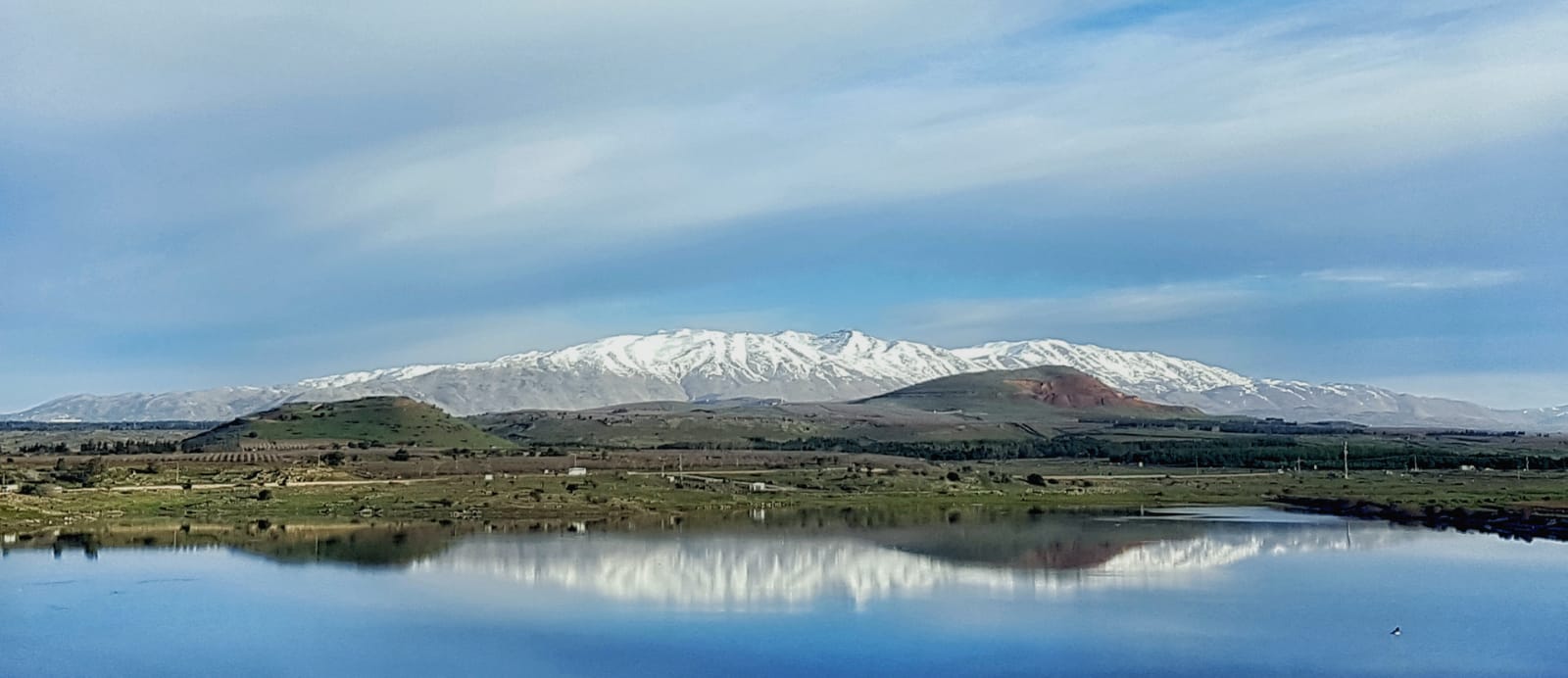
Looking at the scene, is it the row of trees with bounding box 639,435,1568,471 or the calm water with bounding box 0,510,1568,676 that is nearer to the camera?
the calm water with bounding box 0,510,1568,676

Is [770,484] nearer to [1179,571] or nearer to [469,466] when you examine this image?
[469,466]

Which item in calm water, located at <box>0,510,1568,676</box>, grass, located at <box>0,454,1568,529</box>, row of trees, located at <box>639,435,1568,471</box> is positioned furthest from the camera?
row of trees, located at <box>639,435,1568,471</box>

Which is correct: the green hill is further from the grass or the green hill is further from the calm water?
the calm water

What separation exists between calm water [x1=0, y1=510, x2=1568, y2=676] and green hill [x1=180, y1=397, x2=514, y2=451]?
7498 centimetres

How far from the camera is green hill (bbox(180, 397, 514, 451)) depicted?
144m

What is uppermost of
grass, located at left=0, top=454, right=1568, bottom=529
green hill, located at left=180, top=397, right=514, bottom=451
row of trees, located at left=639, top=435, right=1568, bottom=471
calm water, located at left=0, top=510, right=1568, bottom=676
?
green hill, located at left=180, top=397, right=514, bottom=451

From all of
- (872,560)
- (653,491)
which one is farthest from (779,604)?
(653,491)

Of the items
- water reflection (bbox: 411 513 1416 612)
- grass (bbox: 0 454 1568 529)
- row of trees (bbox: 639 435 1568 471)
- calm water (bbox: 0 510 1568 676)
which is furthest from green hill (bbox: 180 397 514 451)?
water reflection (bbox: 411 513 1416 612)

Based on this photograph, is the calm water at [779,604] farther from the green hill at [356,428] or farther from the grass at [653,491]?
the green hill at [356,428]

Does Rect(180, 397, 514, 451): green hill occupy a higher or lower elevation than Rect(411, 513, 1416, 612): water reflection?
higher

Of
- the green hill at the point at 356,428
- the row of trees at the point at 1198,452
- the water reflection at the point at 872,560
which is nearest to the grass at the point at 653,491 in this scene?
the row of trees at the point at 1198,452

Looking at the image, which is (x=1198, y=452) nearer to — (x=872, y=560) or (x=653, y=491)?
(x=653, y=491)

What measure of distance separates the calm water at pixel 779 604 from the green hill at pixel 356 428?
7498 cm

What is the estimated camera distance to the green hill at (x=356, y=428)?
144m
